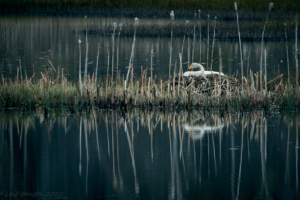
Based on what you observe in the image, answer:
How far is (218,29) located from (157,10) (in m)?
11.6

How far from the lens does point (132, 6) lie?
4538 centimetres

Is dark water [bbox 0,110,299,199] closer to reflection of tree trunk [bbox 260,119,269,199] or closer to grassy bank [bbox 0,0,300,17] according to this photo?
reflection of tree trunk [bbox 260,119,269,199]

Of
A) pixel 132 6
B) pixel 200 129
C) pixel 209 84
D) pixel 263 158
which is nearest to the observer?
pixel 263 158

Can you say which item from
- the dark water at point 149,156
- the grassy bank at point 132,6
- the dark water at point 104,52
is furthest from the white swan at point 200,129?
the grassy bank at point 132,6

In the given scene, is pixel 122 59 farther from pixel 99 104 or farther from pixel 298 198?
pixel 298 198

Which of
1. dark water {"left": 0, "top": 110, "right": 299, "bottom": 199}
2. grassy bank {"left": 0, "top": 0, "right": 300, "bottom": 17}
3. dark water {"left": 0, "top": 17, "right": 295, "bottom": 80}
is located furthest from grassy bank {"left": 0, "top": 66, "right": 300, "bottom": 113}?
grassy bank {"left": 0, "top": 0, "right": 300, "bottom": 17}

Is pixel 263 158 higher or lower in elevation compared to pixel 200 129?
lower

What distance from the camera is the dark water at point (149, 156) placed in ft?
19.4

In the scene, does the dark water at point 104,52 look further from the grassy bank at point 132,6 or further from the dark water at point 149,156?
the dark water at point 149,156

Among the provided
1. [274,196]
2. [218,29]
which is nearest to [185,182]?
[274,196]

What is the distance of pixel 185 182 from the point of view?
20.3ft

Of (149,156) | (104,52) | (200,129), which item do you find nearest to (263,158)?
(149,156)

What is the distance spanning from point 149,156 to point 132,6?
38.9 meters

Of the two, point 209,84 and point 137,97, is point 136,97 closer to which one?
point 137,97
